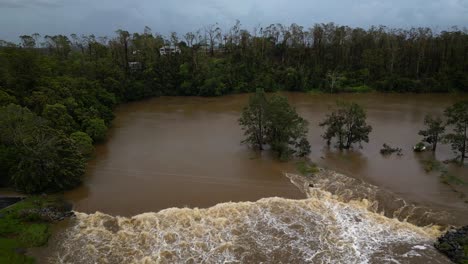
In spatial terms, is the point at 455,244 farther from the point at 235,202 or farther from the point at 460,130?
the point at 460,130

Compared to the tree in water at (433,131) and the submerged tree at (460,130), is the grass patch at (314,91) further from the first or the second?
the submerged tree at (460,130)

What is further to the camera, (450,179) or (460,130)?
(460,130)

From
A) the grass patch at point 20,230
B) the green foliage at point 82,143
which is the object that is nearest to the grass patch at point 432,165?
the green foliage at point 82,143

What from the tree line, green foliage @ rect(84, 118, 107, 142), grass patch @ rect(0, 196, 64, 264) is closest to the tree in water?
the tree line

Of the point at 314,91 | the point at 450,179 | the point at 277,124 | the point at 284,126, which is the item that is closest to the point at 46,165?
the point at 277,124

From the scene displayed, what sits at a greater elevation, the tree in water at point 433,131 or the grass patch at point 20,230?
the tree in water at point 433,131
